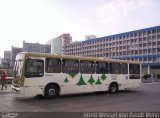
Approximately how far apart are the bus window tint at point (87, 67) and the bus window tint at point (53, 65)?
2068 millimetres

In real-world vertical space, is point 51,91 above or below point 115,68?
below

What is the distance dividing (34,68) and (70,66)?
2.96 m

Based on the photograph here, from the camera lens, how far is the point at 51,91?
15.6 metres

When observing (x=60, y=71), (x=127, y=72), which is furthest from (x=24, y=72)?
(x=127, y=72)

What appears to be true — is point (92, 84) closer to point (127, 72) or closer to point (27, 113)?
point (127, 72)

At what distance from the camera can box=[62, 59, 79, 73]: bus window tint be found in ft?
53.4

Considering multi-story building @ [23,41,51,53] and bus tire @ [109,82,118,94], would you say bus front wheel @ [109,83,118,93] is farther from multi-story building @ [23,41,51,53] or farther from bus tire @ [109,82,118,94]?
multi-story building @ [23,41,51,53]

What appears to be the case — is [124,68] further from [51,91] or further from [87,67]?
[51,91]

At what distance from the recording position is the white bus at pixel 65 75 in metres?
14.5

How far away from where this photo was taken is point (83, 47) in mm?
137375

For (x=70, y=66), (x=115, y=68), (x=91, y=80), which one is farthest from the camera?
(x=115, y=68)

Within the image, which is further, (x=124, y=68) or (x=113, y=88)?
(x=124, y=68)

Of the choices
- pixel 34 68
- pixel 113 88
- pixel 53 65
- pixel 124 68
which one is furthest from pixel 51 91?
pixel 124 68

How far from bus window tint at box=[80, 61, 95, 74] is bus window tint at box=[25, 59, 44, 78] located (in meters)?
3.44
